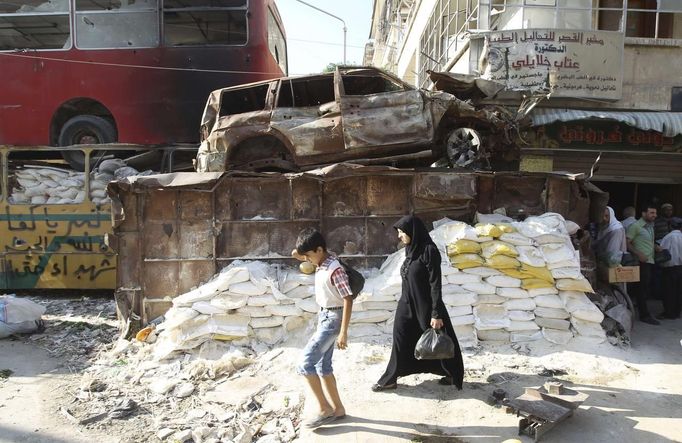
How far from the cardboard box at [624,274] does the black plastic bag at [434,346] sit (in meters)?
3.17

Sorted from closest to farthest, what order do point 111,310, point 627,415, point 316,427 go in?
point 316,427 < point 627,415 < point 111,310

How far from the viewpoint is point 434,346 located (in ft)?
12.3

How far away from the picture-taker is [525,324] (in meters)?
5.35

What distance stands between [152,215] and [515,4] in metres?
7.53

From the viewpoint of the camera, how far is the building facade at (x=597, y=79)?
28.7 ft

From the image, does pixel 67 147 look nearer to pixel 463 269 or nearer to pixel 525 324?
pixel 463 269

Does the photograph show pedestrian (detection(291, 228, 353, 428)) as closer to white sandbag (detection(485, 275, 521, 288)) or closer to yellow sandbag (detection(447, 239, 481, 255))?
yellow sandbag (detection(447, 239, 481, 255))

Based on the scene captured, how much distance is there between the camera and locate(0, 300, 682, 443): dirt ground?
11.9ft

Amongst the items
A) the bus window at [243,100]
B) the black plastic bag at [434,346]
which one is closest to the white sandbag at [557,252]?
the black plastic bag at [434,346]

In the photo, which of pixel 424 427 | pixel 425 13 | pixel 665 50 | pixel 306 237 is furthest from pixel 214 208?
pixel 425 13

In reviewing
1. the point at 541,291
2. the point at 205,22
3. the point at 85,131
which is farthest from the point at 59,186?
the point at 541,291

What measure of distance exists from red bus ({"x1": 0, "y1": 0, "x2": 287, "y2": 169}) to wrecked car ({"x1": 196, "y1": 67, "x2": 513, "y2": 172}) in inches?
78.8

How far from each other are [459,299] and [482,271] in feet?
1.33

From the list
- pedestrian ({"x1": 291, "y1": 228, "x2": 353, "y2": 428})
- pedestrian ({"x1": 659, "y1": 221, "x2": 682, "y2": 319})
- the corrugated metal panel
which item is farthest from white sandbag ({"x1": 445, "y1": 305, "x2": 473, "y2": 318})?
the corrugated metal panel
